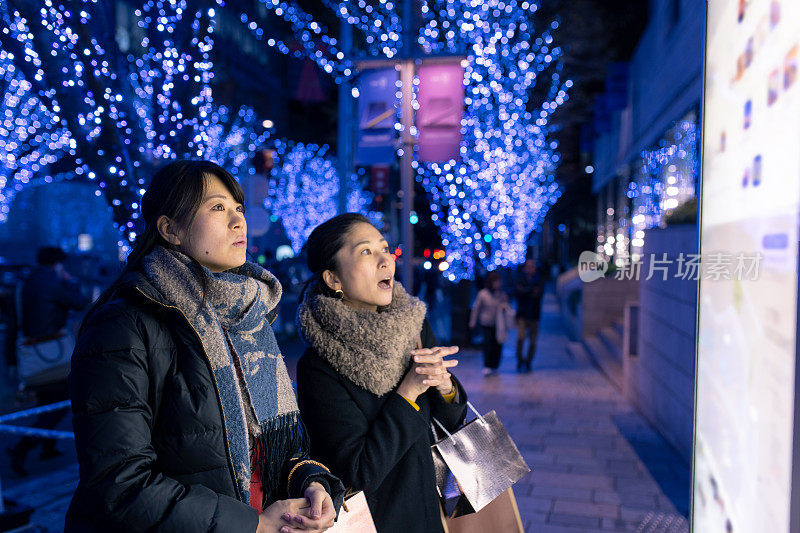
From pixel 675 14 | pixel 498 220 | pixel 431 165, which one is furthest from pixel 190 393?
pixel 498 220

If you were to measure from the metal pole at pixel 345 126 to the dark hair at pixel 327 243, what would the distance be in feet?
19.3

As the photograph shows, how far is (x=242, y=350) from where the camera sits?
1.72m

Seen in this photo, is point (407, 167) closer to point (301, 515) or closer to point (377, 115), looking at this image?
point (377, 115)

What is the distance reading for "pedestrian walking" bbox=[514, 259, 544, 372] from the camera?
1022cm

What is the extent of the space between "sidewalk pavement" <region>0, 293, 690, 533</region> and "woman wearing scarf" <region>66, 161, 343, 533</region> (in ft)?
10.2

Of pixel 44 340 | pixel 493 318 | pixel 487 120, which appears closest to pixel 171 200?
pixel 44 340

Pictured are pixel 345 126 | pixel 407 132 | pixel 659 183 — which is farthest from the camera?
pixel 659 183

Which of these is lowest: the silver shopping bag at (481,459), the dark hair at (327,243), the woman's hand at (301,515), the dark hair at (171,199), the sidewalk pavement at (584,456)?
the sidewalk pavement at (584,456)

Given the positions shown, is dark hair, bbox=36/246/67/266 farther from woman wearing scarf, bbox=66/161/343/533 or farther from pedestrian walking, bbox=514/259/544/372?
pedestrian walking, bbox=514/259/544/372

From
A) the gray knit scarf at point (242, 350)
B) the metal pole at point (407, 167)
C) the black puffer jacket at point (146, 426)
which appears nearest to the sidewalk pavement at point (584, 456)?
the metal pole at point (407, 167)

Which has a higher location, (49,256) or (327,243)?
(327,243)

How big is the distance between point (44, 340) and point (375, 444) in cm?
454

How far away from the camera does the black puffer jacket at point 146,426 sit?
52.5 inches

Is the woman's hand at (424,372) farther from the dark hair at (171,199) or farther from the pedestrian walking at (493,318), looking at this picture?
the pedestrian walking at (493,318)
